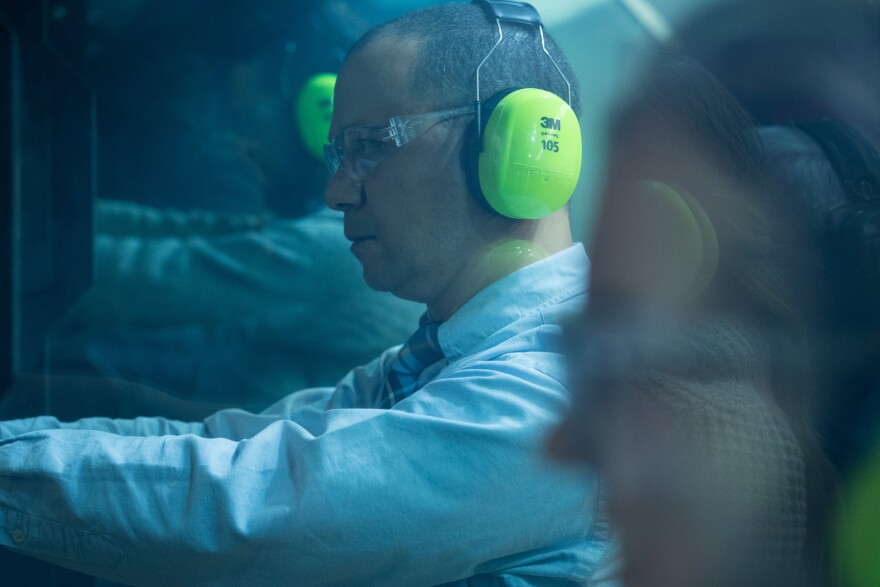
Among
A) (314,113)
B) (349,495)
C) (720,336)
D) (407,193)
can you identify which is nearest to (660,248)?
(720,336)

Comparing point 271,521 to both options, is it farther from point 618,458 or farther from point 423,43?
point 423,43

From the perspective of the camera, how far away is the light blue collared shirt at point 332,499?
739 mm

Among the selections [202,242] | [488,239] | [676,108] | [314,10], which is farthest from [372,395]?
→ [314,10]

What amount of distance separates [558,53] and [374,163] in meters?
0.32

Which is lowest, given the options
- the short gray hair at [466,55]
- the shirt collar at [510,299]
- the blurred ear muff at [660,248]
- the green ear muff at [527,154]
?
the shirt collar at [510,299]

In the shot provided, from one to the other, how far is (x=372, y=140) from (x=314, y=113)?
873 mm

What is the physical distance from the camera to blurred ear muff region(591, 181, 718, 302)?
0.95 metres

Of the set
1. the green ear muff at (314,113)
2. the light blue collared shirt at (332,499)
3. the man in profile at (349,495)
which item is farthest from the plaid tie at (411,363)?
the green ear muff at (314,113)

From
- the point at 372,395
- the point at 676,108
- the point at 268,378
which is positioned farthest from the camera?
the point at 268,378

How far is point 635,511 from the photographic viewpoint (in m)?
0.84

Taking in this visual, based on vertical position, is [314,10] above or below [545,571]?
above

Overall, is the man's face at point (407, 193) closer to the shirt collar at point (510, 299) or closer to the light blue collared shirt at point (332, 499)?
the shirt collar at point (510, 299)

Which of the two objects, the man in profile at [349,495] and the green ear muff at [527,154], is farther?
the green ear muff at [527,154]

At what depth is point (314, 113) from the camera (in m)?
1.89
